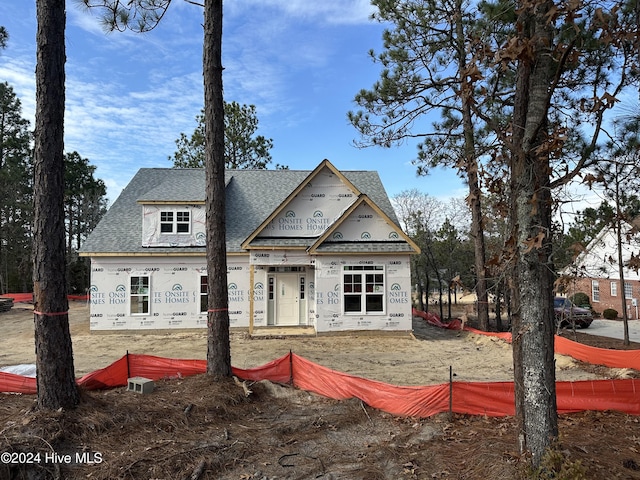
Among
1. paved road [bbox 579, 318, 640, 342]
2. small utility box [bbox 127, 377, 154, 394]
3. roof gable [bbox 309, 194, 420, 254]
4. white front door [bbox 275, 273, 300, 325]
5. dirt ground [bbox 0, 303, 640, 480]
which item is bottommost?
paved road [bbox 579, 318, 640, 342]

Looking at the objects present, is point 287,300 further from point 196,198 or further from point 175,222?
point 196,198

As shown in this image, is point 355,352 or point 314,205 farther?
point 314,205

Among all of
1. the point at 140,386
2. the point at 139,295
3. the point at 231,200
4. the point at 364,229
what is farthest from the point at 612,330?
the point at 140,386

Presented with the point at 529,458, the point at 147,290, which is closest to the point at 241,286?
the point at 147,290

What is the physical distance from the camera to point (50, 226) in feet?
20.7

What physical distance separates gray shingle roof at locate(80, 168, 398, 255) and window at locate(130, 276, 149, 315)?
1.19 m

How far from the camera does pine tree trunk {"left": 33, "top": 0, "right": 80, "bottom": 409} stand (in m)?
6.17

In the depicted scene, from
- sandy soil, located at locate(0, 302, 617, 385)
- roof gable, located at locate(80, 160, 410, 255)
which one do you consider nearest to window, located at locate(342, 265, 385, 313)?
sandy soil, located at locate(0, 302, 617, 385)

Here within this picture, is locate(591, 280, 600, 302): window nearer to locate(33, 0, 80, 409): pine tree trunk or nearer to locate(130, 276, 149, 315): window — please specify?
locate(130, 276, 149, 315): window

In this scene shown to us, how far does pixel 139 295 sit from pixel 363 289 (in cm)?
920

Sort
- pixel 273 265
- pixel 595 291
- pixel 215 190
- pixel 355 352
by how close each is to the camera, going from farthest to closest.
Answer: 1. pixel 595 291
2. pixel 273 265
3. pixel 355 352
4. pixel 215 190

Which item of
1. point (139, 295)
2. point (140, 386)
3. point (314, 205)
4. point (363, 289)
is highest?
point (314, 205)

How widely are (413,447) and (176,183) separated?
1742cm

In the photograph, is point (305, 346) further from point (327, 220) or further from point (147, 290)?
point (147, 290)
